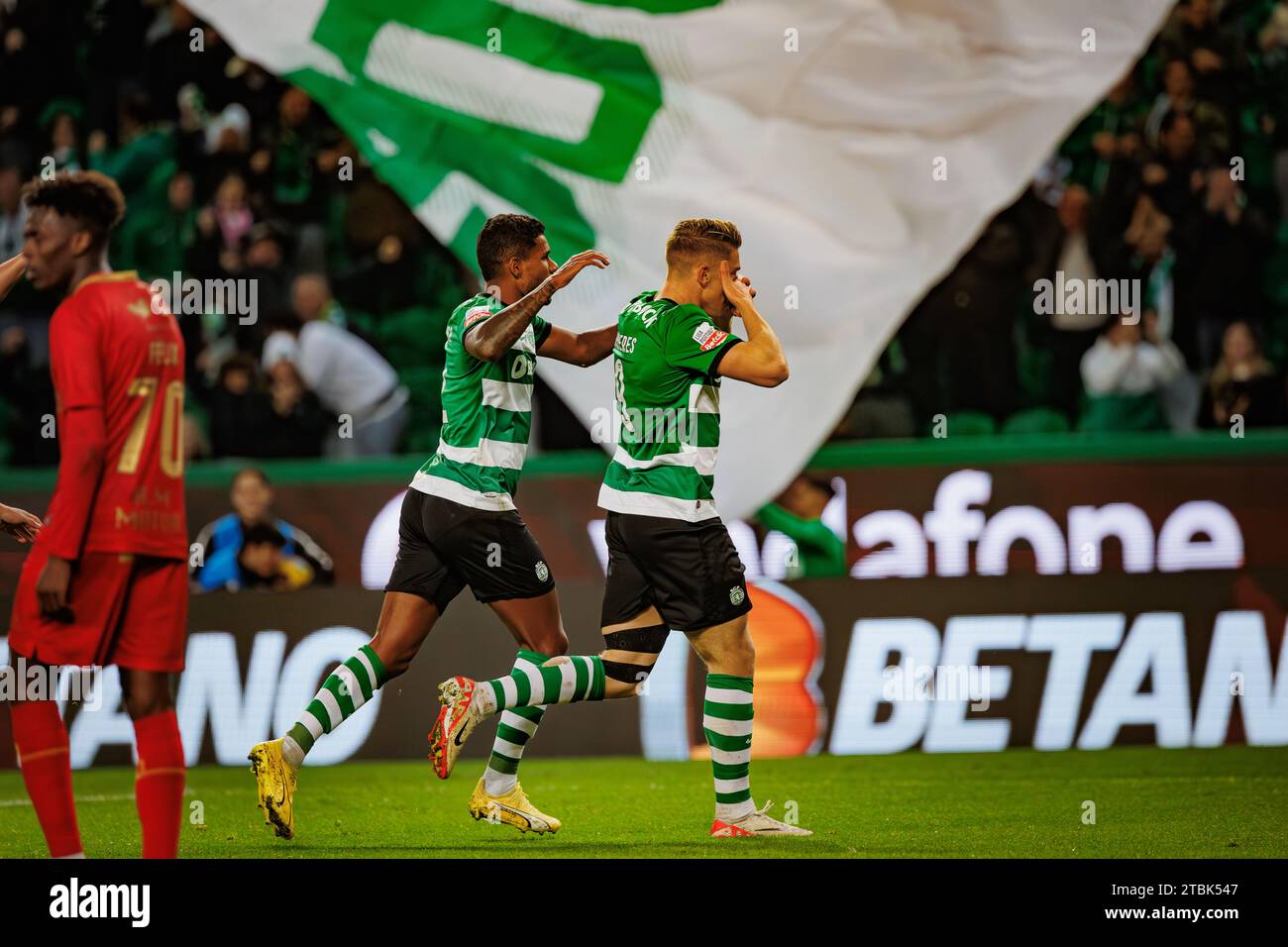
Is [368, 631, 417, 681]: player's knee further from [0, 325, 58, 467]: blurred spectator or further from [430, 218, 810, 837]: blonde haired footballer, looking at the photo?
[0, 325, 58, 467]: blurred spectator

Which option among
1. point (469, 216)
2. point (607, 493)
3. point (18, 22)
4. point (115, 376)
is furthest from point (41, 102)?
point (115, 376)

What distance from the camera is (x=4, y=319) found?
1225 centimetres

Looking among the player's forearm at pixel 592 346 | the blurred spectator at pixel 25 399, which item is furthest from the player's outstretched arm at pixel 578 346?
the blurred spectator at pixel 25 399

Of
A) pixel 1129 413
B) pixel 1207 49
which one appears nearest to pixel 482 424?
pixel 1129 413

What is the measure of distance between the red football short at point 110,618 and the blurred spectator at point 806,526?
6020 millimetres

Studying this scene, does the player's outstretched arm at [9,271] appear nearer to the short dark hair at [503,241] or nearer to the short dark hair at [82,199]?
the short dark hair at [82,199]

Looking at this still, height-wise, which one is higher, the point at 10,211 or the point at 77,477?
the point at 10,211

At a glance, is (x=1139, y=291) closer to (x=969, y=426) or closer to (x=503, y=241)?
(x=969, y=426)

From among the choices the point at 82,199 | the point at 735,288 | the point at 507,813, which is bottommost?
the point at 507,813

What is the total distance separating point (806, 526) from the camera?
424 inches

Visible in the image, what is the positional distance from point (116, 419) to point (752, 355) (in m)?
2.28

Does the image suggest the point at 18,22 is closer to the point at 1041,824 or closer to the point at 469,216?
the point at 469,216

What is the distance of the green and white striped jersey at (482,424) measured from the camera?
683 centimetres

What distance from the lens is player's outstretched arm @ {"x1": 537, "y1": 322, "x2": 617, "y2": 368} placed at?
7137mm
